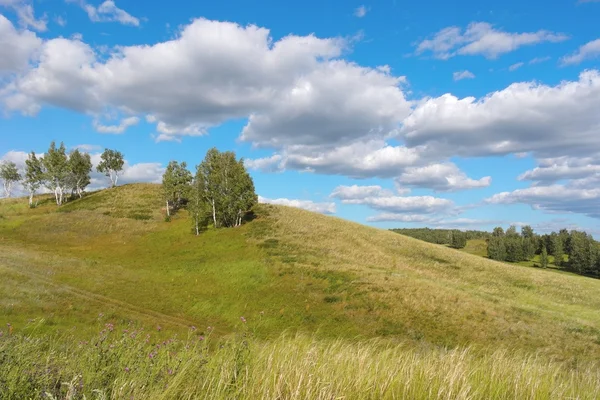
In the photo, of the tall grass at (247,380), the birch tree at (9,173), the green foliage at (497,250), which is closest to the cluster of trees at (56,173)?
the birch tree at (9,173)

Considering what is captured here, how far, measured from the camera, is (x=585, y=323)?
96.4ft

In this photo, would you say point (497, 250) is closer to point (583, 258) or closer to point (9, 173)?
point (583, 258)

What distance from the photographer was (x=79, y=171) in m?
86.4

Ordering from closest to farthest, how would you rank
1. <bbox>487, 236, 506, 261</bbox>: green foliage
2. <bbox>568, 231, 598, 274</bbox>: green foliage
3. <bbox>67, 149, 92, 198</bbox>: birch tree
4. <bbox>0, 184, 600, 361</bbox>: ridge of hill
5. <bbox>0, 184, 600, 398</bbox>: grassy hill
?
<bbox>0, 184, 600, 398</bbox>: grassy hill, <bbox>0, 184, 600, 361</bbox>: ridge of hill, <bbox>67, 149, 92, 198</bbox>: birch tree, <bbox>568, 231, 598, 274</bbox>: green foliage, <bbox>487, 236, 506, 261</bbox>: green foliage

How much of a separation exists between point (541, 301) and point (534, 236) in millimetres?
158196

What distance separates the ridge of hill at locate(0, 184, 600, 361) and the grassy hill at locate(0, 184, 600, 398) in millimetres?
167

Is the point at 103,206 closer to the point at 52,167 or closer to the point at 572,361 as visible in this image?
the point at 52,167

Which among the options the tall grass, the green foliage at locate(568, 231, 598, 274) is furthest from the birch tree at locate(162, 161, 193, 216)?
the green foliage at locate(568, 231, 598, 274)

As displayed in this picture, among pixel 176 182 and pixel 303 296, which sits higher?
pixel 176 182

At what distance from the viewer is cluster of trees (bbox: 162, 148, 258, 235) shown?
5884cm

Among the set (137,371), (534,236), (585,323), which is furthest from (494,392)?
(534,236)

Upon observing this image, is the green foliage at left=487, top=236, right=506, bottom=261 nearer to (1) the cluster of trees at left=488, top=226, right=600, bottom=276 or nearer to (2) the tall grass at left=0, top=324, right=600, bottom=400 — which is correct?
(1) the cluster of trees at left=488, top=226, right=600, bottom=276

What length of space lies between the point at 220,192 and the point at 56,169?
47.0m

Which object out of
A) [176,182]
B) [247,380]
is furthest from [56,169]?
[247,380]
